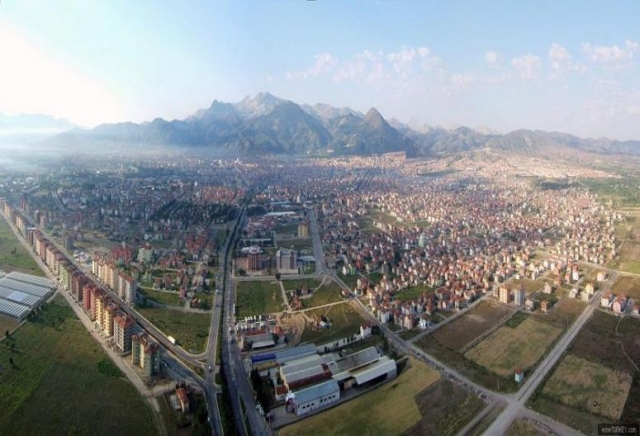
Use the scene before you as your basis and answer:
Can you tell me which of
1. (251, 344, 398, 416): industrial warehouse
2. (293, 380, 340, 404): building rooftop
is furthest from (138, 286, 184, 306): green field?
(293, 380, 340, 404): building rooftop

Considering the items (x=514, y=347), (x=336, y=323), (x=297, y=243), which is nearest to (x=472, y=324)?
(x=514, y=347)

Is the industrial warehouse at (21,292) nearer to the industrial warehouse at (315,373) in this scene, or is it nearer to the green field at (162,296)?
the green field at (162,296)

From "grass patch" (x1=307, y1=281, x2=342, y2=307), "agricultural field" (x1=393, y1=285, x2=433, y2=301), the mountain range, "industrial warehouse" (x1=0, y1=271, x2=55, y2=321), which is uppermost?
the mountain range

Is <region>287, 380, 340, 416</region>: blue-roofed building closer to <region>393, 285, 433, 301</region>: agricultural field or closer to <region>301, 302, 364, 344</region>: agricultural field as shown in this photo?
<region>301, 302, 364, 344</region>: agricultural field

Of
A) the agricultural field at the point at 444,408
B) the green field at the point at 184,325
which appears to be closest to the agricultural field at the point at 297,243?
the green field at the point at 184,325

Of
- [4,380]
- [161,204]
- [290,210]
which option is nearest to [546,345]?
[4,380]

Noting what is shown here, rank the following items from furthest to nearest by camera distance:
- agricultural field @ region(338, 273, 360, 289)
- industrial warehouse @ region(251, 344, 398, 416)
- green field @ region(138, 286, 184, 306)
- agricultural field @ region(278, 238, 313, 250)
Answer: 1. agricultural field @ region(278, 238, 313, 250)
2. agricultural field @ region(338, 273, 360, 289)
3. green field @ region(138, 286, 184, 306)
4. industrial warehouse @ region(251, 344, 398, 416)
